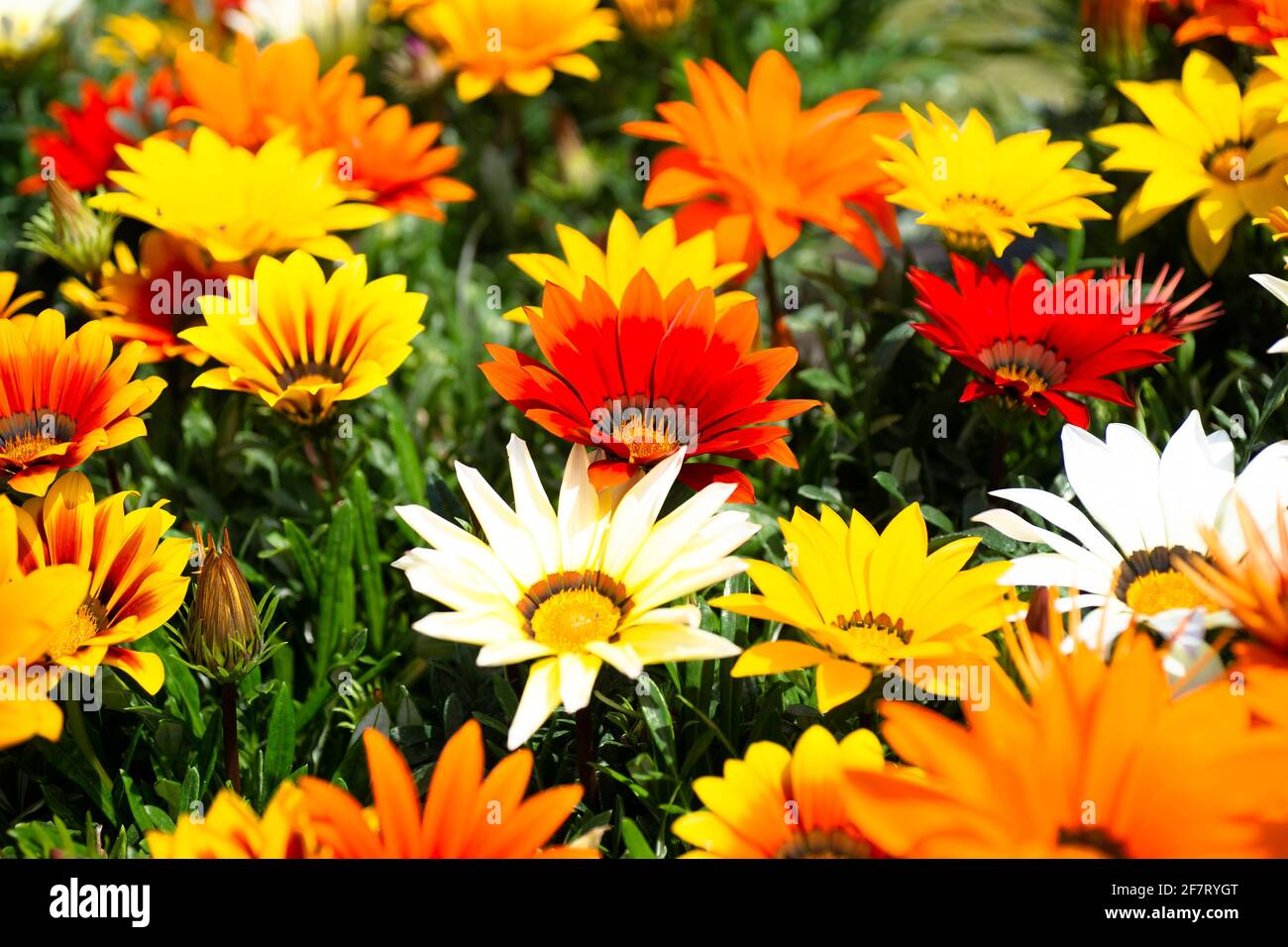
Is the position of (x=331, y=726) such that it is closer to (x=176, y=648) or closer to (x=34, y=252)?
(x=176, y=648)

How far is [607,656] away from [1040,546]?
60 centimetres

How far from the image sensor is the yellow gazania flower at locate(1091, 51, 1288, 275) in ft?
4.83

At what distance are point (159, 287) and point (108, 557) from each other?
1.60ft

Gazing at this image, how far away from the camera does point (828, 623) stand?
3.76 ft

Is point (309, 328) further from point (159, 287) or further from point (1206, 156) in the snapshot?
point (1206, 156)

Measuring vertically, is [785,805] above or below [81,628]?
below

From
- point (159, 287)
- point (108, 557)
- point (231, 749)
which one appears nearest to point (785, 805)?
point (231, 749)

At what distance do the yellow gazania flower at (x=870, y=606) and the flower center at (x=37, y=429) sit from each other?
2.36ft

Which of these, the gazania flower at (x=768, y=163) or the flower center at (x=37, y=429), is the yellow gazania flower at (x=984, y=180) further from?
the flower center at (x=37, y=429)

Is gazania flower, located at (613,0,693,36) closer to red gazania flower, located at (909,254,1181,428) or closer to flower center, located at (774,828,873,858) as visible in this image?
red gazania flower, located at (909,254,1181,428)

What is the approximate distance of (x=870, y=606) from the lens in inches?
46.0

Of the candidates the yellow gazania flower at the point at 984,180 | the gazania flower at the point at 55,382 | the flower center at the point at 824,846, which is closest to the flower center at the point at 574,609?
the flower center at the point at 824,846

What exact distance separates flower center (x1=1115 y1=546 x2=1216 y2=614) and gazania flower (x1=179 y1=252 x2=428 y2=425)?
76 cm

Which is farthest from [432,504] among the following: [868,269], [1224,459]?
[868,269]
